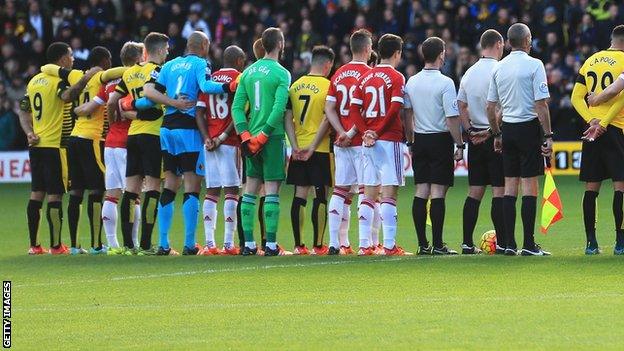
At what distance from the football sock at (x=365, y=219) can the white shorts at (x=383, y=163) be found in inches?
10.2

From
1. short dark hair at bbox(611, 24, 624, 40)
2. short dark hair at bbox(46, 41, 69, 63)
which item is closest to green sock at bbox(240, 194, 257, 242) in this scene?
short dark hair at bbox(46, 41, 69, 63)

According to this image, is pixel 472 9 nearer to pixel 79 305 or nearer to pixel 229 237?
pixel 229 237

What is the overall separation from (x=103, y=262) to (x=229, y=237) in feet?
4.74

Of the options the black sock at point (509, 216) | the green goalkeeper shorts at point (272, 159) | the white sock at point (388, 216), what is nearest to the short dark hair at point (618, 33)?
the black sock at point (509, 216)

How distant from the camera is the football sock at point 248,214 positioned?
16156 millimetres

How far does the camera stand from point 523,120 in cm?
1487

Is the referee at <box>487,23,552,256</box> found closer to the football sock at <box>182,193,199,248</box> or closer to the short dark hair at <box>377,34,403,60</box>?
the short dark hair at <box>377,34,403,60</box>

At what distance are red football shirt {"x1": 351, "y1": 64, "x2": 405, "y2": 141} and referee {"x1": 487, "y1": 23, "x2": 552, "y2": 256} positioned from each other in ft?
3.48

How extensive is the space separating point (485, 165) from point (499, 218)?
582 mm

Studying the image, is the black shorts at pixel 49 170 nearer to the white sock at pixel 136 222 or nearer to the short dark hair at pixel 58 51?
the white sock at pixel 136 222

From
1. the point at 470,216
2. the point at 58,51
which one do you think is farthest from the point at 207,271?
the point at 58,51

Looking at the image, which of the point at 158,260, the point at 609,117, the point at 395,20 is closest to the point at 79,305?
the point at 158,260

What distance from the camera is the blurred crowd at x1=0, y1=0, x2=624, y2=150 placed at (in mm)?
30359

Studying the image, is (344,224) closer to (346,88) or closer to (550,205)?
(346,88)
